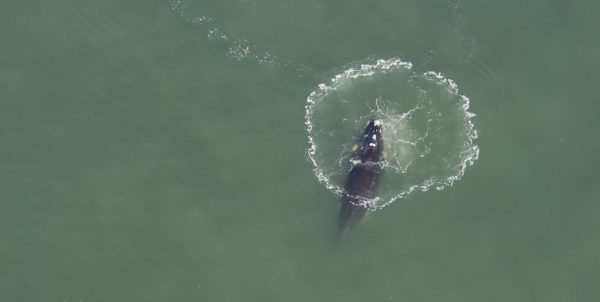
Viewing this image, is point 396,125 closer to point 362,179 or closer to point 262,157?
point 362,179

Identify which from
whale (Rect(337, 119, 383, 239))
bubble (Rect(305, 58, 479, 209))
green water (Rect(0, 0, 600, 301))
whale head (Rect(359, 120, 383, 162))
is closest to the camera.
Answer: green water (Rect(0, 0, 600, 301))

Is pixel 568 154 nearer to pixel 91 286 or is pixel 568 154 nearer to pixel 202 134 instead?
pixel 202 134

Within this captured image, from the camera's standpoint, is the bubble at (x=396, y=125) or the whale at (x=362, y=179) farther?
the bubble at (x=396, y=125)

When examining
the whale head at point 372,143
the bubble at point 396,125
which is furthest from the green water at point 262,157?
the whale head at point 372,143

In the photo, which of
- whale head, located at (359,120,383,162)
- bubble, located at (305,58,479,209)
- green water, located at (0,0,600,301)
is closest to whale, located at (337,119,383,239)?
whale head, located at (359,120,383,162)

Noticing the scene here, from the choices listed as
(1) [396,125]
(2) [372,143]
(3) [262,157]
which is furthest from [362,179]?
(3) [262,157]

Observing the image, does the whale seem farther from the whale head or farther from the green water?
the green water

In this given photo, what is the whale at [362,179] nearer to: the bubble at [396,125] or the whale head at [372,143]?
the whale head at [372,143]
